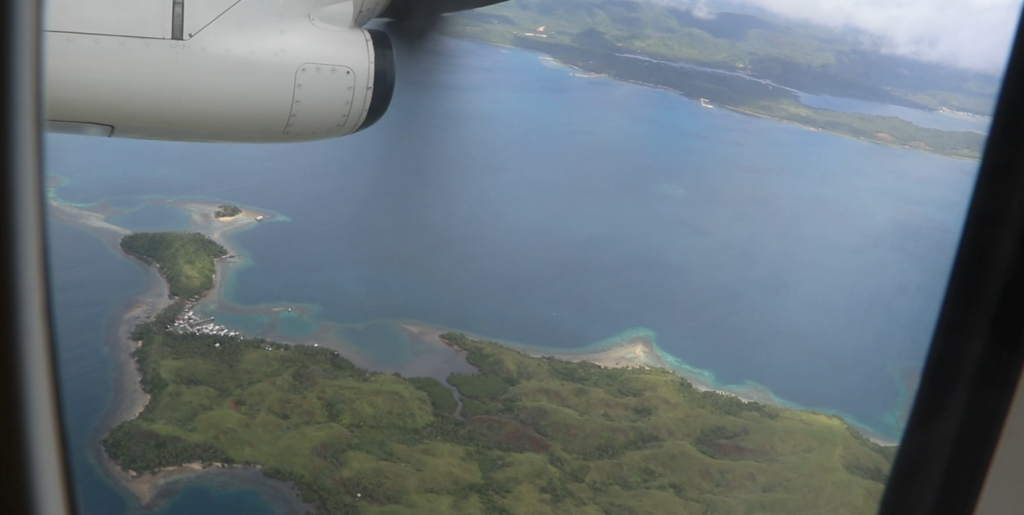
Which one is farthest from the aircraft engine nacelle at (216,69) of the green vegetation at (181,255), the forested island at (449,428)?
the green vegetation at (181,255)

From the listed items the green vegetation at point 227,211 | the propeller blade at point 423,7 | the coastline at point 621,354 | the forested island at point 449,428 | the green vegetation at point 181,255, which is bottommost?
the forested island at point 449,428

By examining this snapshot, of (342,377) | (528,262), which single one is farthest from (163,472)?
(528,262)

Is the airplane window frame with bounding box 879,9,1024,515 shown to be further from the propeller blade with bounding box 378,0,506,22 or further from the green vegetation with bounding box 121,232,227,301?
the green vegetation with bounding box 121,232,227,301

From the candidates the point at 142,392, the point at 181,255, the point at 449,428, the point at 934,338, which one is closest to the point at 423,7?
the point at 934,338

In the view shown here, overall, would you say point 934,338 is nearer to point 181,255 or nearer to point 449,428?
point 449,428

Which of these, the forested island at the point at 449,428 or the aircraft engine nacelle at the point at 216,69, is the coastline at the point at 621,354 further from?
the aircraft engine nacelle at the point at 216,69

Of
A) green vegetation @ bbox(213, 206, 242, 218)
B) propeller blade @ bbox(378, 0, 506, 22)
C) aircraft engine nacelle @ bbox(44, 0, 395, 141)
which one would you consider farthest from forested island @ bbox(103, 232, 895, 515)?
propeller blade @ bbox(378, 0, 506, 22)

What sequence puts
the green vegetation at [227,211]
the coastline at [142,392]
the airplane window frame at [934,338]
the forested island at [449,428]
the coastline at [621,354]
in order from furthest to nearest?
the green vegetation at [227,211]
the coastline at [621,354]
the forested island at [449,428]
the coastline at [142,392]
the airplane window frame at [934,338]
